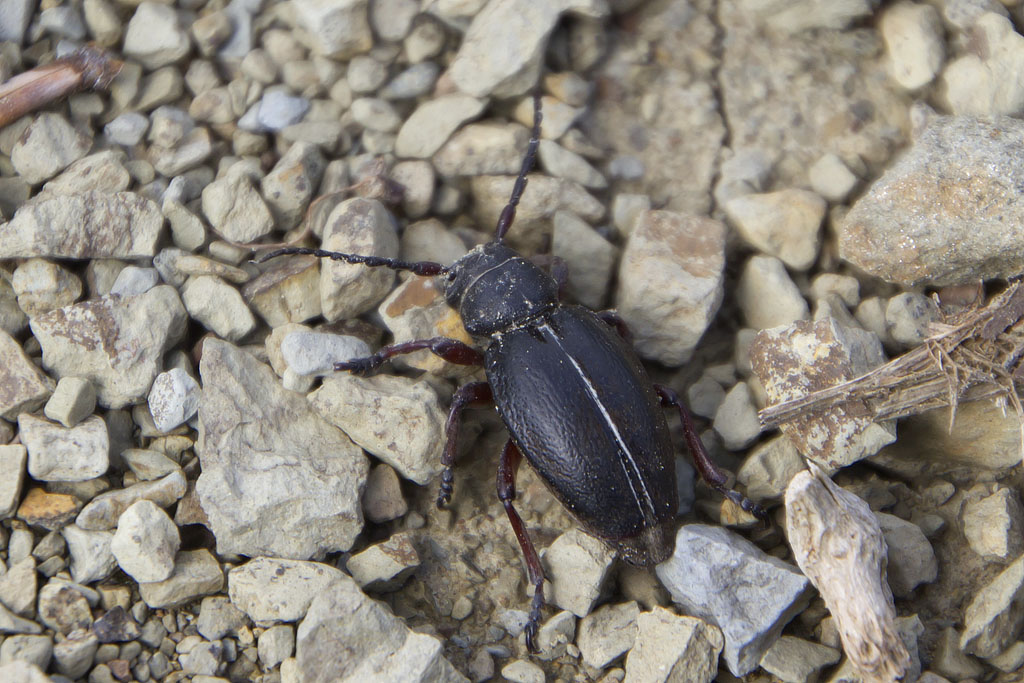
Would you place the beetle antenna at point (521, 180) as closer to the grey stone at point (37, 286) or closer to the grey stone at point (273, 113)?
the grey stone at point (273, 113)

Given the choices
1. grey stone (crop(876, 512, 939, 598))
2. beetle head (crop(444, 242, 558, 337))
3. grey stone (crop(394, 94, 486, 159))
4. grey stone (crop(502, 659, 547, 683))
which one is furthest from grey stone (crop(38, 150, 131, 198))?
grey stone (crop(876, 512, 939, 598))

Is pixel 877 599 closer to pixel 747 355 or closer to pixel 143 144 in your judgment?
pixel 747 355

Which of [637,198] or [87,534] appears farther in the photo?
[637,198]

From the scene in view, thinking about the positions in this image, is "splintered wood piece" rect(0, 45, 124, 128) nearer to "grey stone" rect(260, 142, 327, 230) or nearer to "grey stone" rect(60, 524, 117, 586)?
"grey stone" rect(260, 142, 327, 230)

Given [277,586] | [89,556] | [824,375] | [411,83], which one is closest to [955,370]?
[824,375]

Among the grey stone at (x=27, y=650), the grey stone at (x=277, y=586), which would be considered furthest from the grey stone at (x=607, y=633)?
the grey stone at (x=27, y=650)

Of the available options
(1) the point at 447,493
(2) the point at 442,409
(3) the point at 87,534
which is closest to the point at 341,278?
(2) the point at 442,409
